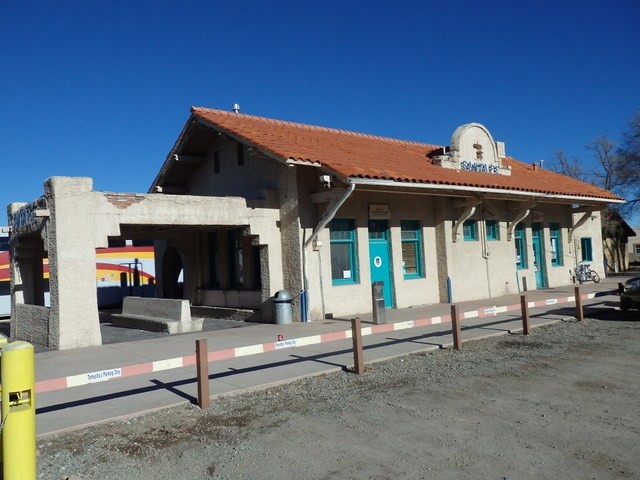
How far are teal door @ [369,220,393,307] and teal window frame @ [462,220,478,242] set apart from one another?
144 inches

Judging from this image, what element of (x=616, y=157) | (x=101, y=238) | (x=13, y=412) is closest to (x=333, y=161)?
(x=101, y=238)

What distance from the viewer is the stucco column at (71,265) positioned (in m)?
11.4

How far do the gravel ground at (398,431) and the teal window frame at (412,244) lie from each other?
9.17 m

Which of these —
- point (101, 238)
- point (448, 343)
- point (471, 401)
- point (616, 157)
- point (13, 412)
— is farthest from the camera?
point (616, 157)

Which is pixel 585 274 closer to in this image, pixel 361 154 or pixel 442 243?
pixel 442 243

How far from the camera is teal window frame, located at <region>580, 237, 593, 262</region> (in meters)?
24.5

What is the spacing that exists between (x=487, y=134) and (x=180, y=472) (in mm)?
17654

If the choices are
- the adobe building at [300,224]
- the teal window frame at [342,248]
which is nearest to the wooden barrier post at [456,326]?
the adobe building at [300,224]

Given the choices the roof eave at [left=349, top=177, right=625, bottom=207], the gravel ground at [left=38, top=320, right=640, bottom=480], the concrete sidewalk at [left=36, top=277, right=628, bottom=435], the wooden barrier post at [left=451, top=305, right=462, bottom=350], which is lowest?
the gravel ground at [left=38, top=320, right=640, bottom=480]

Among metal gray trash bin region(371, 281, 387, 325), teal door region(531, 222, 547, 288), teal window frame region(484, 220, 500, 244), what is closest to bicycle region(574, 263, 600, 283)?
teal door region(531, 222, 547, 288)

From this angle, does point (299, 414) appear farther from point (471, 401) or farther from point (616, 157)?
point (616, 157)

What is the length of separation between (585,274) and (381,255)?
1166 cm

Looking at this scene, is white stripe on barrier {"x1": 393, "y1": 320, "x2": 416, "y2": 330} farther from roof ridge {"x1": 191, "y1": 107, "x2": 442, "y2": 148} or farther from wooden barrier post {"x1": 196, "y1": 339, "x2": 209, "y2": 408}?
roof ridge {"x1": 191, "y1": 107, "x2": 442, "y2": 148}

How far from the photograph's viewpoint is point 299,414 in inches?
237
